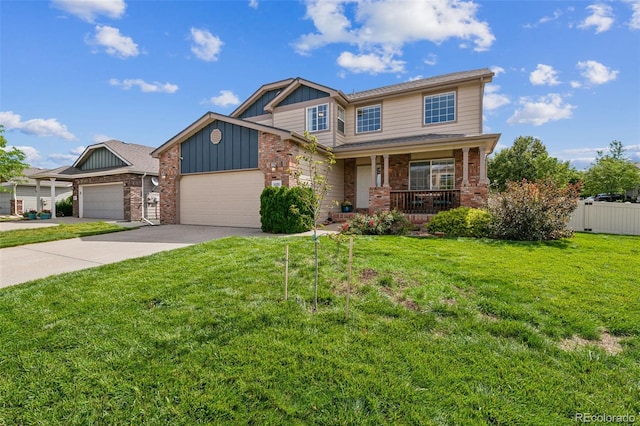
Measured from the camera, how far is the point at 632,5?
7.00 metres

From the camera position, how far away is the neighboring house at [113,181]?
16.9 m

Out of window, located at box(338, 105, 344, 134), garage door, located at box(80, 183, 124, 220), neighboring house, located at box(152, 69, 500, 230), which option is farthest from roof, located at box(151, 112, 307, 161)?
garage door, located at box(80, 183, 124, 220)

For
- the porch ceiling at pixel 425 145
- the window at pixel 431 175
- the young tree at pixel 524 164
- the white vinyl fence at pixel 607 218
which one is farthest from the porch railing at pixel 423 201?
the young tree at pixel 524 164

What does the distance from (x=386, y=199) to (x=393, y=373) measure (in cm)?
968

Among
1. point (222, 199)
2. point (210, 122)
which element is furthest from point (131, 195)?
point (210, 122)

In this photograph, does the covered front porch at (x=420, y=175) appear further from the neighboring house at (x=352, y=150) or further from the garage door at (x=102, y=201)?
the garage door at (x=102, y=201)

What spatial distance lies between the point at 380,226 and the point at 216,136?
8.20 meters

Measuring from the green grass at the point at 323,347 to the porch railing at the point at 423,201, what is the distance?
22.3 feet

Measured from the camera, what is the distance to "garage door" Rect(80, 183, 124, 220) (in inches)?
695

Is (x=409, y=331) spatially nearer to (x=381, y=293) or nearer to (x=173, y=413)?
(x=381, y=293)

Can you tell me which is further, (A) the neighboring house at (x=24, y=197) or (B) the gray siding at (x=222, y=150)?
(A) the neighboring house at (x=24, y=197)

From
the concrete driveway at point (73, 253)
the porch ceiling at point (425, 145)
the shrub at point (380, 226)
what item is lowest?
the concrete driveway at point (73, 253)

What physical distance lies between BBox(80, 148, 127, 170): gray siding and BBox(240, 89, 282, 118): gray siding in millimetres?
8177

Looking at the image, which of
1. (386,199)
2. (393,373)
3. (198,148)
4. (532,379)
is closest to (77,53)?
(198,148)
